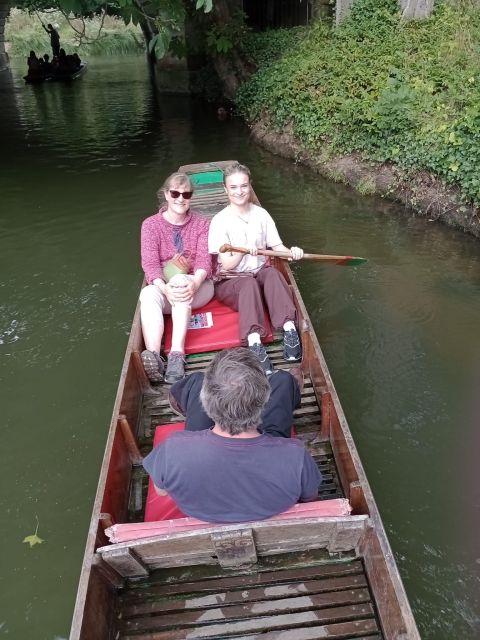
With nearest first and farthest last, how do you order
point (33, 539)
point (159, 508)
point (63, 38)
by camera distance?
1. point (159, 508)
2. point (33, 539)
3. point (63, 38)

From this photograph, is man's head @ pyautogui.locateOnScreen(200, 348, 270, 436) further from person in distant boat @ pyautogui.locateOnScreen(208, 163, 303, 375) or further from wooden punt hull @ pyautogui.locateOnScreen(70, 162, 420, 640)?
person in distant boat @ pyautogui.locateOnScreen(208, 163, 303, 375)

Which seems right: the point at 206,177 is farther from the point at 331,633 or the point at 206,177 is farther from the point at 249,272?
the point at 331,633

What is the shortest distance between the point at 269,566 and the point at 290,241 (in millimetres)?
5472

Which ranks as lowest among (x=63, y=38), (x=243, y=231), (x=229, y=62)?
(x=243, y=231)

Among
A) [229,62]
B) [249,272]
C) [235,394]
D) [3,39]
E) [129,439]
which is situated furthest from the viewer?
[3,39]

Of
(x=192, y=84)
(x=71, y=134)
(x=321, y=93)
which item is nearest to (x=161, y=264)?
(x=321, y=93)

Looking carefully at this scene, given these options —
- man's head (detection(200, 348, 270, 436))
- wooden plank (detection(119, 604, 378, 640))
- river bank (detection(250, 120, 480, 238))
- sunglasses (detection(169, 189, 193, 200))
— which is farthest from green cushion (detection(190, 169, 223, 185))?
wooden plank (detection(119, 604, 378, 640))

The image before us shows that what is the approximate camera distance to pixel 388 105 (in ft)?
26.5

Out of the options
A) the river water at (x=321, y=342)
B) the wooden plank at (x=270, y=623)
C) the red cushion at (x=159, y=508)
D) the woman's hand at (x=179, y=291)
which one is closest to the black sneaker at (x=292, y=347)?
the river water at (x=321, y=342)

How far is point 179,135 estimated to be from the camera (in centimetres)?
1323

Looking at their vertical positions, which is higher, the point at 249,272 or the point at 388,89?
the point at 388,89

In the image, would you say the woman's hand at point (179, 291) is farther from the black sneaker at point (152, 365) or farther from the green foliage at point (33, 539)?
the green foliage at point (33, 539)

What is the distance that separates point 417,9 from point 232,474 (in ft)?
35.1

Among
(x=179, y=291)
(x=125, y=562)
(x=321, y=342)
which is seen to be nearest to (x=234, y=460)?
(x=125, y=562)
